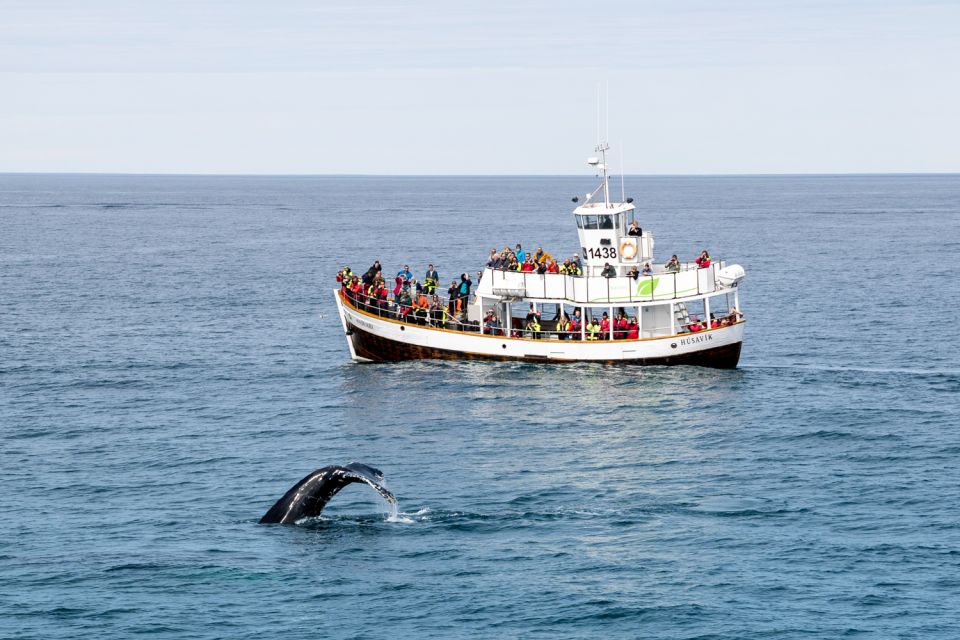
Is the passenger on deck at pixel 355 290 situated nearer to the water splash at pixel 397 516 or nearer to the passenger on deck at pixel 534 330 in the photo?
the passenger on deck at pixel 534 330

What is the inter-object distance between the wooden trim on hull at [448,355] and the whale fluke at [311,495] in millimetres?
25674

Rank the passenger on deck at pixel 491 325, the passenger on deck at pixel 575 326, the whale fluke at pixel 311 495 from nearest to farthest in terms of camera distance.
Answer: the whale fluke at pixel 311 495, the passenger on deck at pixel 575 326, the passenger on deck at pixel 491 325

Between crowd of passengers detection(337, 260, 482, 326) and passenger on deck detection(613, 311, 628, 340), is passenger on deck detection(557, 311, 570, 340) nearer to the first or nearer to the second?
passenger on deck detection(613, 311, 628, 340)

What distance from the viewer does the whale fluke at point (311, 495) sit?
35.2 metres

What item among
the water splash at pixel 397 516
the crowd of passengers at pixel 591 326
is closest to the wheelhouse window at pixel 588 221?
the crowd of passengers at pixel 591 326

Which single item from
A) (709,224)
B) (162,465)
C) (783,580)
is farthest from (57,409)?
(709,224)

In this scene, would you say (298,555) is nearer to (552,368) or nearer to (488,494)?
(488,494)

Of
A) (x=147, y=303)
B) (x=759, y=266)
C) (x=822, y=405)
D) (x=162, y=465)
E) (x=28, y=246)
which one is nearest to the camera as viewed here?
(x=162, y=465)

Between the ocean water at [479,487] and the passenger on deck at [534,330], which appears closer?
the ocean water at [479,487]

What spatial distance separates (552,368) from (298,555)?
93.1 feet

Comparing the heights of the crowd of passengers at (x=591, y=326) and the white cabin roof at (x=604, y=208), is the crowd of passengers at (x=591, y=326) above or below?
below

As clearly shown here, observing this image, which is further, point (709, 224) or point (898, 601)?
point (709, 224)

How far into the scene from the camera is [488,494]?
41.7 metres

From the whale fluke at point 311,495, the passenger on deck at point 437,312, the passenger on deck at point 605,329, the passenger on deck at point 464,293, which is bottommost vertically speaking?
the whale fluke at point 311,495
